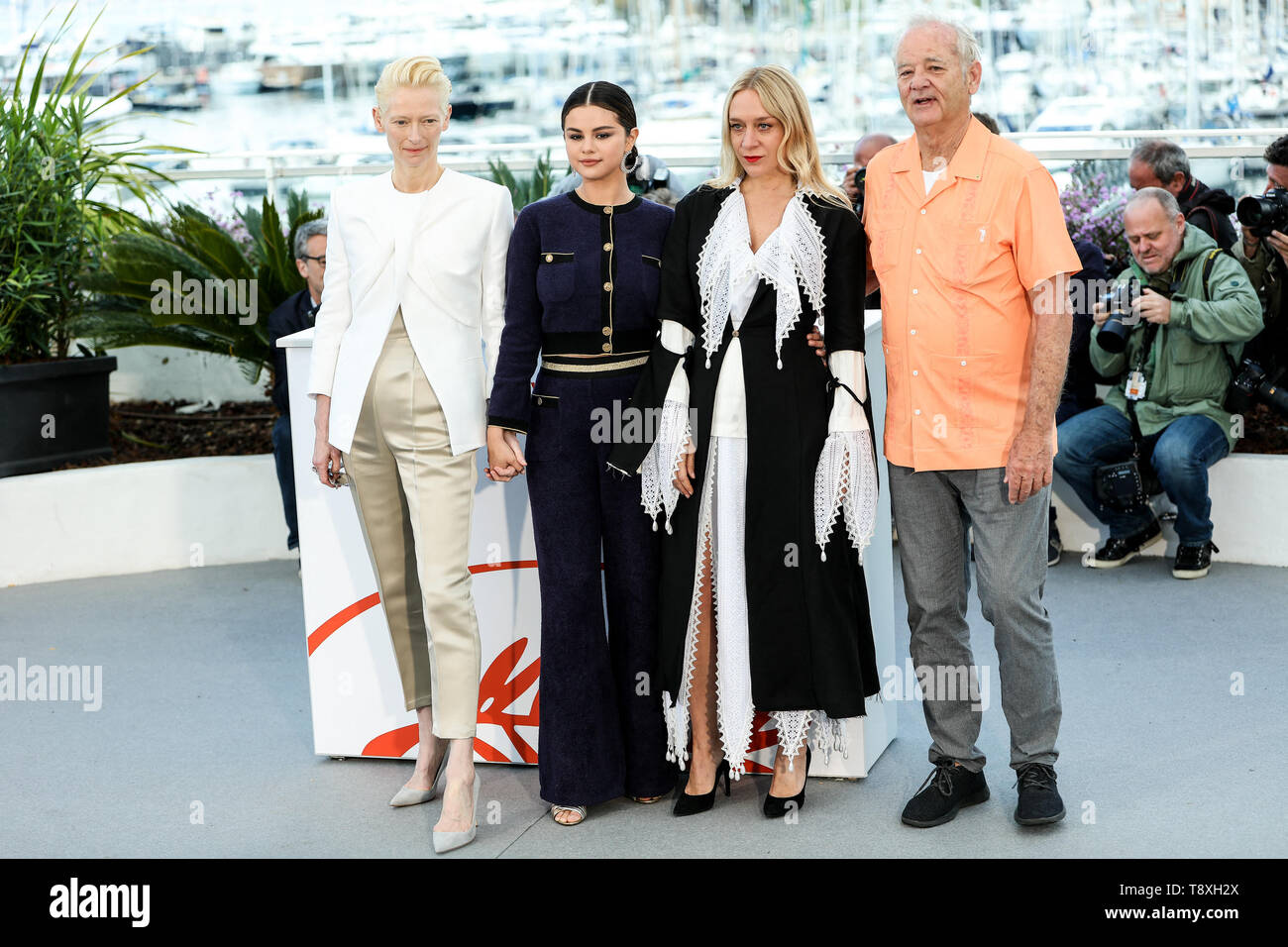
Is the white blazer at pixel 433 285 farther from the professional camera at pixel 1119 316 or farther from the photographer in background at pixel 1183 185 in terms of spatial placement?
the photographer in background at pixel 1183 185

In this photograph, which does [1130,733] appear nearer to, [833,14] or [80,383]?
[80,383]

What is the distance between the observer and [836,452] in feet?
10.5

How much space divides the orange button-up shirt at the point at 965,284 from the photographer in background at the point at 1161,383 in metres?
2.42

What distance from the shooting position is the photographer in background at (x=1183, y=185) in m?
5.72

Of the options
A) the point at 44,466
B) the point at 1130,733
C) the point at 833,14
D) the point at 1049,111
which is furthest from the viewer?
the point at 833,14

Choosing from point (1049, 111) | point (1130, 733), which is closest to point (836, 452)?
point (1130, 733)

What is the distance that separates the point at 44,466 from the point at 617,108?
14.0ft

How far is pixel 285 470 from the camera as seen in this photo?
6.08 meters

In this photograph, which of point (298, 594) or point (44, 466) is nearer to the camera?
point (298, 594)

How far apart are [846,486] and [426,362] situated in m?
0.99

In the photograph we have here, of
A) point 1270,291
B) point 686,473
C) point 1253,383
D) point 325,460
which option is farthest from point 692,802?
point 1270,291

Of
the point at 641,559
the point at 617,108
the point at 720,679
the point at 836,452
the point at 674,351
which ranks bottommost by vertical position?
the point at 720,679

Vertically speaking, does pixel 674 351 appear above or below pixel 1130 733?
above

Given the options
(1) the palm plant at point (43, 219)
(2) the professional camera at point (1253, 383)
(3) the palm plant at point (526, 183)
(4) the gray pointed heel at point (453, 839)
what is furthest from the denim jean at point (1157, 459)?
(1) the palm plant at point (43, 219)
